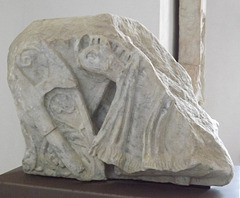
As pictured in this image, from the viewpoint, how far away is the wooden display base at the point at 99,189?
1508 mm

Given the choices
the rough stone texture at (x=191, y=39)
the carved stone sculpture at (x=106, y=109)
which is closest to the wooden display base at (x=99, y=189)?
the carved stone sculpture at (x=106, y=109)

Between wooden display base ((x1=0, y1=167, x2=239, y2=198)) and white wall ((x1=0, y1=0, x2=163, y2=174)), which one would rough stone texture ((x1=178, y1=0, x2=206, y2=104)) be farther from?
wooden display base ((x1=0, y1=167, x2=239, y2=198))

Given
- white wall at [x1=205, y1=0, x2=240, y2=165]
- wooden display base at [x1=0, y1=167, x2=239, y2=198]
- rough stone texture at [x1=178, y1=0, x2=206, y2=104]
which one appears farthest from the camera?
white wall at [x1=205, y1=0, x2=240, y2=165]

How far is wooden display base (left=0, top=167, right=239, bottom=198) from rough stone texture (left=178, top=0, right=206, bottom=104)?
1244 mm

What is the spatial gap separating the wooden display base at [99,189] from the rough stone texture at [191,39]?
1.24m

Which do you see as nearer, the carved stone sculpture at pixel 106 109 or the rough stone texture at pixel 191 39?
the carved stone sculpture at pixel 106 109

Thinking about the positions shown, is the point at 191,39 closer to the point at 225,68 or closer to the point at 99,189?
the point at 225,68

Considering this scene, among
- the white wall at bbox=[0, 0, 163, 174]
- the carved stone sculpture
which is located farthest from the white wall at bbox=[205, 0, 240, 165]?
the carved stone sculpture

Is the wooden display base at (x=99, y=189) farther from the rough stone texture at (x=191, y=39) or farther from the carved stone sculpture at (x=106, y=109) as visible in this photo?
the rough stone texture at (x=191, y=39)

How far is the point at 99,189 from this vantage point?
155 centimetres

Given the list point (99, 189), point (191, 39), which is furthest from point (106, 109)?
point (191, 39)

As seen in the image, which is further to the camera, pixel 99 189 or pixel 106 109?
pixel 106 109

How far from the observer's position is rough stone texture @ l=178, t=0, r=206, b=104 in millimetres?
2803

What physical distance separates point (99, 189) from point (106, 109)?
1.01 ft
